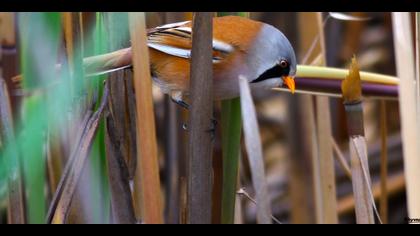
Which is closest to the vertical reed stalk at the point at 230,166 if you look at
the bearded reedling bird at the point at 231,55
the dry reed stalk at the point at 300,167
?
the bearded reedling bird at the point at 231,55

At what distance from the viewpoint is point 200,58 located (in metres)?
1.03

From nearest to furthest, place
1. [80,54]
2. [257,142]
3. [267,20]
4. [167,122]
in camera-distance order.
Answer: [257,142] < [80,54] < [167,122] < [267,20]

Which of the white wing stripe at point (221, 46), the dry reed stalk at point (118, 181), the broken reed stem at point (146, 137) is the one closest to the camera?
the broken reed stem at point (146, 137)

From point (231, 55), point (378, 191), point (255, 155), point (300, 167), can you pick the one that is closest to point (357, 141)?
point (255, 155)

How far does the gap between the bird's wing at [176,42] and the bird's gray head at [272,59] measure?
0.06 meters

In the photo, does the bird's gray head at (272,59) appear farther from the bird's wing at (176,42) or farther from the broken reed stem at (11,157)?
the broken reed stem at (11,157)

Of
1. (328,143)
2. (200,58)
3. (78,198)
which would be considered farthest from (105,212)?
(328,143)

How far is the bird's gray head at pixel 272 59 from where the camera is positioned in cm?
141

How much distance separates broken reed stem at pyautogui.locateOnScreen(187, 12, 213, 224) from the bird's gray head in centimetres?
37

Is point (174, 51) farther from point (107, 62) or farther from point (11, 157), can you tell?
point (11, 157)

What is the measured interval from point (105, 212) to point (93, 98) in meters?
0.23

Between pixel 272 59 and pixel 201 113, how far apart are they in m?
0.45
